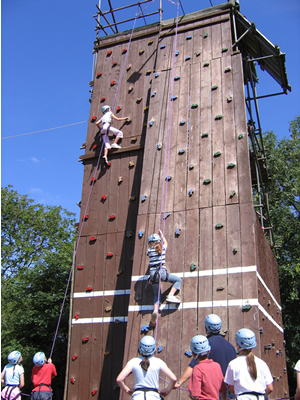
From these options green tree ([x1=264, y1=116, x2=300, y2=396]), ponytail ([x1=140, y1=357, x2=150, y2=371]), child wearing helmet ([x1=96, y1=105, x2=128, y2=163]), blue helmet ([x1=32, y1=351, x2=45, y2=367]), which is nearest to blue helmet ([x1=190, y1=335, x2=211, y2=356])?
ponytail ([x1=140, y1=357, x2=150, y2=371])

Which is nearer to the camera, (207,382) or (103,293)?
(207,382)

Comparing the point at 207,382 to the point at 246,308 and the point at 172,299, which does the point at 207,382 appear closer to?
the point at 246,308

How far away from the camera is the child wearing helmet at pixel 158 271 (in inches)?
261

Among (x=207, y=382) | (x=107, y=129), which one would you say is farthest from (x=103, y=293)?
(x=207, y=382)

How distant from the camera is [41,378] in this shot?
267 inches

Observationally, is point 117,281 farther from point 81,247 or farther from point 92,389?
point 92,389

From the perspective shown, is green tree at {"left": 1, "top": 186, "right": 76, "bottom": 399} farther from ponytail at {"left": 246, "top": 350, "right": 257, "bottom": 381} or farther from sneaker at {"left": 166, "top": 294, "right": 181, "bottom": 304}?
ponytail at {"left": 246, "top": 350, "right": 257, "bottom": 381}

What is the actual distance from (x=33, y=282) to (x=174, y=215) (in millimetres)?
12682

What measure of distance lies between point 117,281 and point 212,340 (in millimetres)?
4734

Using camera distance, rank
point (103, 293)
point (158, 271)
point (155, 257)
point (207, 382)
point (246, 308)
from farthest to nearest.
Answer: point (103, 293)
point (155, 257)
point (158, 271)
point (246, 308)
point (207, 382)

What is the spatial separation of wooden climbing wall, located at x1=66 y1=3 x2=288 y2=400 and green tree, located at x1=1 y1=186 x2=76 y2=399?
325 inches

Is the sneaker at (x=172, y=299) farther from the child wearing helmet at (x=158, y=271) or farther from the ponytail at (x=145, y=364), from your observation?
the ponytail at (x=145, y=364)

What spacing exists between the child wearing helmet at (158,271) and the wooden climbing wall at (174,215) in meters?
0.18

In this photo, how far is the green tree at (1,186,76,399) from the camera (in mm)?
16719
